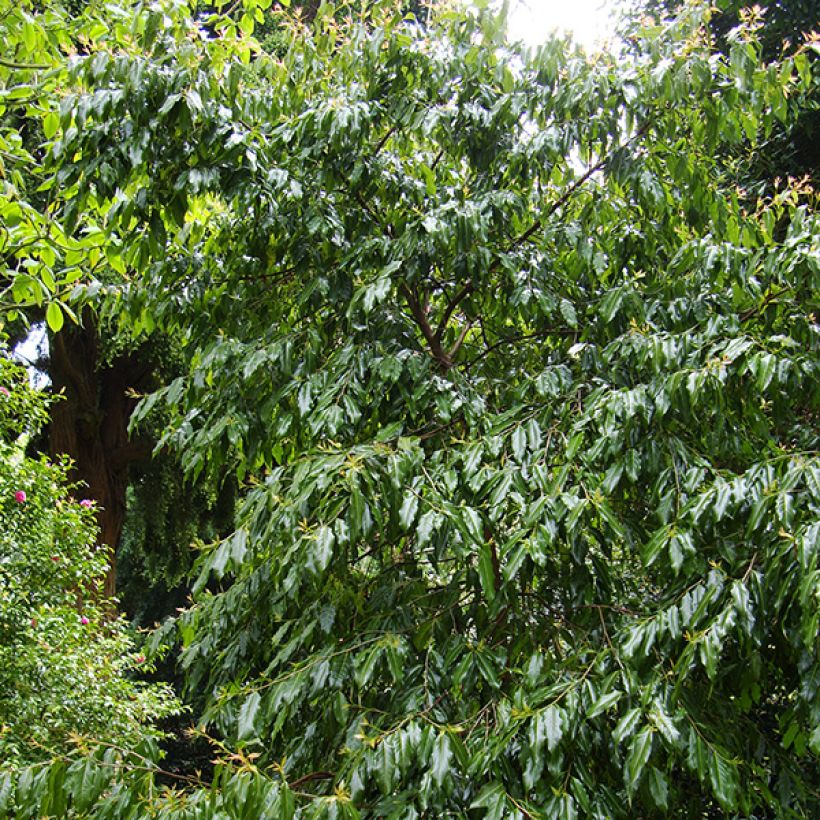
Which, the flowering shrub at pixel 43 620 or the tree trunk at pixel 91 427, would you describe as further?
the tree trunk at pixel 91 427

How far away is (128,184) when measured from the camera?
2.37 metres

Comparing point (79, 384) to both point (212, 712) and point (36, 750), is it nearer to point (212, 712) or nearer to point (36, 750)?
point (36, 750)

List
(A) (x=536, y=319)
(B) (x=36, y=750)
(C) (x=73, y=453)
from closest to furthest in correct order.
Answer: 1. (A) (x=536, y=319)
2. (B) (x=36, y=750)
3. (C) (x=73, y=453)

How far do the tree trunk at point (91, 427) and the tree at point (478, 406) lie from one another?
520 cm

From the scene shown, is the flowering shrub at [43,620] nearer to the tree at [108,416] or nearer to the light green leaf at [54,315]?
the tree at [108,416]

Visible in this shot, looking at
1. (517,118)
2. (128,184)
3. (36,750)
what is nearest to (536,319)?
(517,118)

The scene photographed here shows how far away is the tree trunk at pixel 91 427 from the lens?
7.52 meters

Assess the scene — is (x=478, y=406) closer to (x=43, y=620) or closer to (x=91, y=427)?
(x=43, y=620)

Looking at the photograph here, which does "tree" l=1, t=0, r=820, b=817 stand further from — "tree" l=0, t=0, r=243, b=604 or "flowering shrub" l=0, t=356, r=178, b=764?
"tree" l=0, t=0, r=243, b=604

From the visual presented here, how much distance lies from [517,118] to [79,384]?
6.09 meters

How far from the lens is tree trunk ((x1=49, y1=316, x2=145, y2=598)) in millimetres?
7523

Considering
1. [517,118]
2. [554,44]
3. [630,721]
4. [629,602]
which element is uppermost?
[554,44]

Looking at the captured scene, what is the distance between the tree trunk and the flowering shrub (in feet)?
9.49

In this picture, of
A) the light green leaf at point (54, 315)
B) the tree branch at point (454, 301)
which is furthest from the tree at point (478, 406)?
the light green leaf at point (54, 315)
